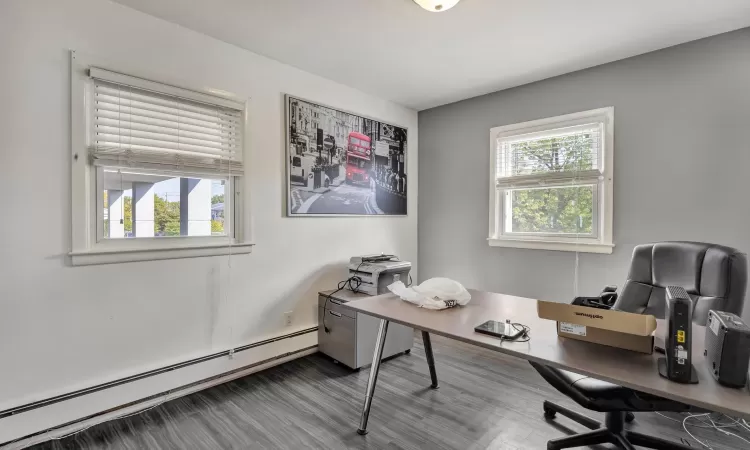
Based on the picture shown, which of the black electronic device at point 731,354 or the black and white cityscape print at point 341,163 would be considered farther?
the black and white cityscape print at point 341,163

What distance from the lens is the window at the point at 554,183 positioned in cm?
281

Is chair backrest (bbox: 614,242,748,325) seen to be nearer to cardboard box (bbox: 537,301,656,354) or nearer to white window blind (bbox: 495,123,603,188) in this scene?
cardboard box (bbox: 537,301,656,354)

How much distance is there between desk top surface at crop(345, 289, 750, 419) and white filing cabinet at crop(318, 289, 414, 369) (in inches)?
30.5

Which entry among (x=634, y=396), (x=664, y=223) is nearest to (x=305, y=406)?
(x=634, y=396)

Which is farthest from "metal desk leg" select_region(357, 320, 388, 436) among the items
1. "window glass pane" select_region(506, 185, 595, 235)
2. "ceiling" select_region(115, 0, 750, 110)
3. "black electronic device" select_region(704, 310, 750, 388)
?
"window glass pane" select_region(506, 185, 595, 235)

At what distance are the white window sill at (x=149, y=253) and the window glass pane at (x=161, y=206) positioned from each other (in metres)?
0.12

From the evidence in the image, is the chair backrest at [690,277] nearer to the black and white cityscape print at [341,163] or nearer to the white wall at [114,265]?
the black and white cityscape print at [341,163]

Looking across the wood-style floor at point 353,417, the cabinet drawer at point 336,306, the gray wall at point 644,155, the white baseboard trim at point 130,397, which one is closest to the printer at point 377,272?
the cabinet drawer at point 336,306

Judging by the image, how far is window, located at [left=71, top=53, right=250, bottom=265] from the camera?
1980mm

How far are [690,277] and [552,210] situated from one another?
1.35m

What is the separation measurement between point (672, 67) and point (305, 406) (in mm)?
3393

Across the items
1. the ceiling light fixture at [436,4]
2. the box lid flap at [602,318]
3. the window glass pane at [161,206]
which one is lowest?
the box lid flap at [602,318]

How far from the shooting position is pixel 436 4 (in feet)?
6.28

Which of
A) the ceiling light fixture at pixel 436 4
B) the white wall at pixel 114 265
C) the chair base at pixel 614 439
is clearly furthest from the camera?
the ceiling light fixture at pixel 436 4
